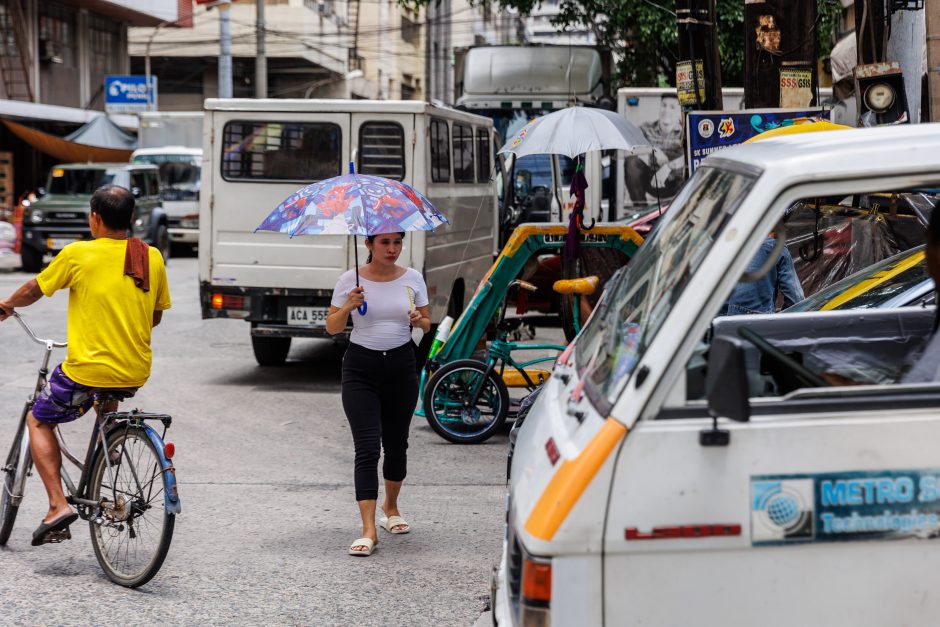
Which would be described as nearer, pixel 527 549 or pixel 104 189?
pixel 527 549

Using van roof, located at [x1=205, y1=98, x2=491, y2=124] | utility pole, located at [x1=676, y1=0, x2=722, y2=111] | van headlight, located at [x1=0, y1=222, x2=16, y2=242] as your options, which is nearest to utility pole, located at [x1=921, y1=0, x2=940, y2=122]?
utility pole, located at [x1=676, y1=0, x2=722, y2=111]

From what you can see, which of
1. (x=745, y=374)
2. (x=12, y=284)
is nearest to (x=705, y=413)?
(x=745, y=374)

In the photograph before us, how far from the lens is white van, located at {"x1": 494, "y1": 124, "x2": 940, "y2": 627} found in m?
2.88

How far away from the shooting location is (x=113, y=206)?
5418mm

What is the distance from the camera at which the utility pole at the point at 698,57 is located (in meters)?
9.14

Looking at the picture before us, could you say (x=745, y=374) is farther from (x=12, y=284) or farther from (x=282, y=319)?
(x=12, y=284)

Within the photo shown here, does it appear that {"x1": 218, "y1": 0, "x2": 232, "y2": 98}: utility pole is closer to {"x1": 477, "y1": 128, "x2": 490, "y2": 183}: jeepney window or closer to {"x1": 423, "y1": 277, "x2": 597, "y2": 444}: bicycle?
{"x1": 477, "y1": 128, "x2": 490, "y2": 183}: jeepney window

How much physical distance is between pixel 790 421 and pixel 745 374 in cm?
18

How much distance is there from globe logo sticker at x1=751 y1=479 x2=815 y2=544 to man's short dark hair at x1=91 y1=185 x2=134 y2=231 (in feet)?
11.1

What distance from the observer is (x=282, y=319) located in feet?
36.3

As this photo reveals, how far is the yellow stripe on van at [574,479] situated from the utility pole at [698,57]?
22.2 feet

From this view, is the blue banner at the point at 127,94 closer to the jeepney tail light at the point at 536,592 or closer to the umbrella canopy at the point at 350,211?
the umbrella canopy at the point at 350,211

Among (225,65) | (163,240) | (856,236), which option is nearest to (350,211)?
(856,236)

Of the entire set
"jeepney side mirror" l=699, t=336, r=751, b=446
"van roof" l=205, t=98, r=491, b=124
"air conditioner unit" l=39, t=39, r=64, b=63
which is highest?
"air conditioner unit" l=39, t=39, r=64, b=63
